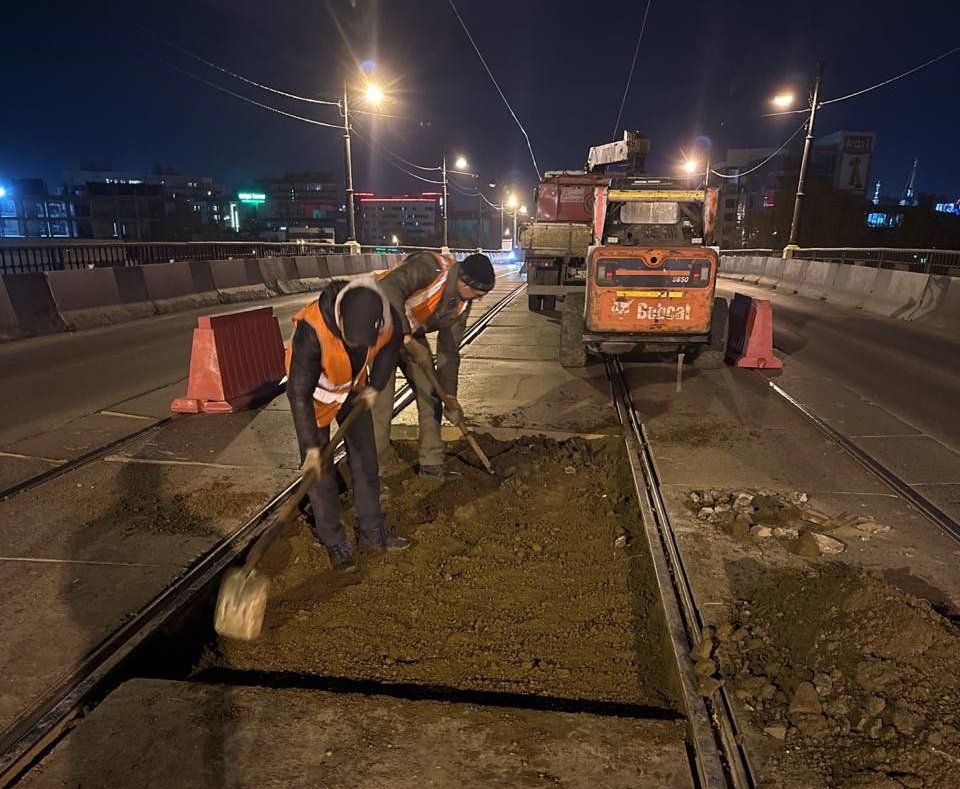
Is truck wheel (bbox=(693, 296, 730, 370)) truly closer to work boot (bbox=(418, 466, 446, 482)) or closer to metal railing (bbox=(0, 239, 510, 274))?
work boot (bbox=(418, 466, 446, 482))

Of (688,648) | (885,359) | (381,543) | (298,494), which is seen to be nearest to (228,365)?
(381,543)

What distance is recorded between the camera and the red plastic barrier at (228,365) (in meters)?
6.53

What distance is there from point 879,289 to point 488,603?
15505 millimetres

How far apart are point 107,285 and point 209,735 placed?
1222 centimetres

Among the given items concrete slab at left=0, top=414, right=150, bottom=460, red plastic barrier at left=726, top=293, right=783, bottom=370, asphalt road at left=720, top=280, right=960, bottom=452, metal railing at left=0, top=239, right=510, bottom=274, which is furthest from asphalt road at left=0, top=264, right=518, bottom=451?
asphalt road at left=720, top=280, right=960, bottom=452

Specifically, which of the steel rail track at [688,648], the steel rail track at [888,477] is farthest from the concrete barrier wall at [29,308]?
the steel rail track at [888,477]

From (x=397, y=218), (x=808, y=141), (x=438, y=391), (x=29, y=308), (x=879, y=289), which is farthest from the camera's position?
(x=397, y=218)

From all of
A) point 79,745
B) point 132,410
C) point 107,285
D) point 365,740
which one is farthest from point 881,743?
point 107,285

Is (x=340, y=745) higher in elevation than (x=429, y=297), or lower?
lower

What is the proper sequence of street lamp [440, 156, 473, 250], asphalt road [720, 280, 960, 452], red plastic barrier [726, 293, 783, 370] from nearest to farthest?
asphalt road [720, 280, 960, 452] < red plastic barrier [726, 293, 783, 370] < street lamp [440, 156, 473, 250]

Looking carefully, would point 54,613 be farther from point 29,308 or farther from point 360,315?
point 29,308

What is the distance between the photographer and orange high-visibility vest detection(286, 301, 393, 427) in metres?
3.51

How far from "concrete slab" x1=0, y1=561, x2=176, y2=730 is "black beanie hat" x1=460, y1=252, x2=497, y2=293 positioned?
8.05 feet

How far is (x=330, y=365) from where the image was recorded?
11.9 feet
